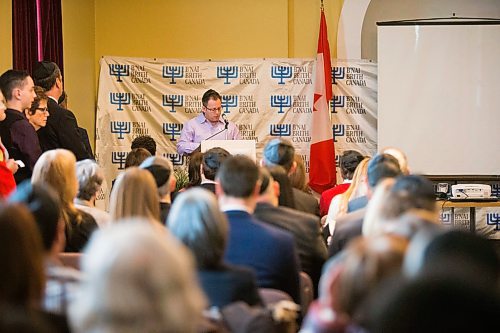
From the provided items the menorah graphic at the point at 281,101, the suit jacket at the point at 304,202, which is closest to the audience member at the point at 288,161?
the suit jacket at the point at 304,202

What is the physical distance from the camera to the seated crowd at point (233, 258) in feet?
4.96

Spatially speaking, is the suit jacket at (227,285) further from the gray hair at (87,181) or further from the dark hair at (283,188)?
the dark hair at (283,188)

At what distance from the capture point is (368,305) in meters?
1.68

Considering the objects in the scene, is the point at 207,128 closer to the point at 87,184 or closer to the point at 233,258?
the point at 87,184

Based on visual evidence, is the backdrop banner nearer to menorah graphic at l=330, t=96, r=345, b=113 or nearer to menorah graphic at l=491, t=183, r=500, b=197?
menorah graphic at l=330, t=96, r=345, b=113

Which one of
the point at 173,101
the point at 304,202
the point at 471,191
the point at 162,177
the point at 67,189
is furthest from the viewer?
the point at 173,101

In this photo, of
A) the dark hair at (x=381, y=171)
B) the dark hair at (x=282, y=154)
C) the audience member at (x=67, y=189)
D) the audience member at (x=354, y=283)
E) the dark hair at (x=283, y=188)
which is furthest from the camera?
the dark hair at (x=282, y=154)

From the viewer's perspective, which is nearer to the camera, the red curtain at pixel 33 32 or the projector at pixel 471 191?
the red curtain at pixel 33 32

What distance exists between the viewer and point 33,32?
7852 millimetres

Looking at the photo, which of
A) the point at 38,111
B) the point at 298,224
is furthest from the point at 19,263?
the point at 38,111

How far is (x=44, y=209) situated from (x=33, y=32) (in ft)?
17.8

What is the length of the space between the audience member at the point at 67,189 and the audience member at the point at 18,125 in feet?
5.34

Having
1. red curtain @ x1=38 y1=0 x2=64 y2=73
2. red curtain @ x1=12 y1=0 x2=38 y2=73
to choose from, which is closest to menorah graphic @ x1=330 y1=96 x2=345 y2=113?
red curtain @ x1=38 y1=0 x2=64 y2=73

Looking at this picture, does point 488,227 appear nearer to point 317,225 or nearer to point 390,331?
point 317,225
